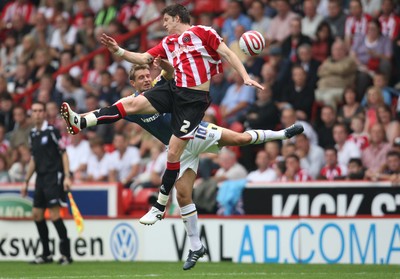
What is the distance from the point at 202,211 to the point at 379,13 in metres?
5.17

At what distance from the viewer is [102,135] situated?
20.5 meters

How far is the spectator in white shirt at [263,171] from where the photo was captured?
1694 centimetres

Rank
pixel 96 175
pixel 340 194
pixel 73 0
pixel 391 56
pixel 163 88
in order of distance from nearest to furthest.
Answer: pixel 163 88, pixel 340 194, pixel 391 56, pixel 96 175, pixel 73 0

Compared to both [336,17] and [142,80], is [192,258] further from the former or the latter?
[336,17]

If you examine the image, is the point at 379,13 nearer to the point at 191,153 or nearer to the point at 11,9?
the point at 191,153

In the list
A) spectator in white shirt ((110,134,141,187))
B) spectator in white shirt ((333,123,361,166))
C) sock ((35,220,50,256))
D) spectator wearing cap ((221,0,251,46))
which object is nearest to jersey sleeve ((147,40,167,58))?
sock ((35,220,50,256))

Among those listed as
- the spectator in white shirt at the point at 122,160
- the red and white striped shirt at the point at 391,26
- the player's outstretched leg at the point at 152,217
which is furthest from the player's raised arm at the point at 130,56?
the red and white striped shirt at the point at 391,26

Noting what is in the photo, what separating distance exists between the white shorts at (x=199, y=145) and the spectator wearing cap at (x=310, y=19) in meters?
7.48

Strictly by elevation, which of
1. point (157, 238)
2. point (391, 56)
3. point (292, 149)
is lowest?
point (157, 238)

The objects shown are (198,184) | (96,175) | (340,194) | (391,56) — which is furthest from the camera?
(96,175)

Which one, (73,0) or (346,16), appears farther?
(73,0)

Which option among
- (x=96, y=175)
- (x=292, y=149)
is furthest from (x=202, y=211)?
(x=96, y=175)

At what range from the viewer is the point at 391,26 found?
60.1 feet

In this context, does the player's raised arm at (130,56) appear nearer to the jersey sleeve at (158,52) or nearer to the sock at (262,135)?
the jersey sleeve at (158,52)
